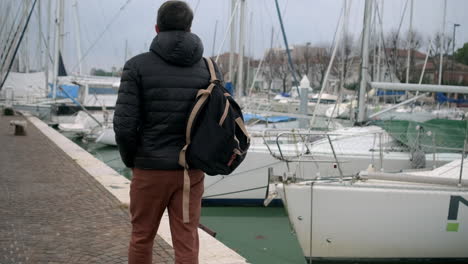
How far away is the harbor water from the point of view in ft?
25.5

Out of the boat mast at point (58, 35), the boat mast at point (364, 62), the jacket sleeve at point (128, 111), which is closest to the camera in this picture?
the jacket sleeve at point (128, 111)

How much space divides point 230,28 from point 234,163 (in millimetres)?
14596

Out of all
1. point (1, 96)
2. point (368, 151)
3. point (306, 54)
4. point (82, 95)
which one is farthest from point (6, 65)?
point (306, 54)

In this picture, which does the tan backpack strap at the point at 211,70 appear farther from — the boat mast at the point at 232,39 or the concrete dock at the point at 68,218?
the boat mast at the point at 232,39

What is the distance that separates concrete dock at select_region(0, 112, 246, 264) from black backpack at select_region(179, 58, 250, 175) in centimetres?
187

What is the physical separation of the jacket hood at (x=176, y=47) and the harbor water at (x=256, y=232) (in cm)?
460

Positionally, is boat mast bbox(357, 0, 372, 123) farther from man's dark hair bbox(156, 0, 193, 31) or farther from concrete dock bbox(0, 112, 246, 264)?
man's dark hair bbox(156, 0, 193, 31)

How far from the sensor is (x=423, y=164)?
9555mm

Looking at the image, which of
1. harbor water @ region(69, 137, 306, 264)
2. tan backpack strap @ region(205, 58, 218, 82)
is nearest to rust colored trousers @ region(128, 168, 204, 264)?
tan backpack strap @ region(205, 58, 218, 82)

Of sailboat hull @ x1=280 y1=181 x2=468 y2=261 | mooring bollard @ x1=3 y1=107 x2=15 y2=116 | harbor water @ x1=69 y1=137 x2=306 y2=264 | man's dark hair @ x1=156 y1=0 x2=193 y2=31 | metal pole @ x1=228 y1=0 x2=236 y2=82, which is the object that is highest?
metal pole @ x1=228 y1=0 x2=236 y2=82

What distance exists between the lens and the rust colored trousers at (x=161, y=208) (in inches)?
111

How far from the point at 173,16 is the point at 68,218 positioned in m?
3.68

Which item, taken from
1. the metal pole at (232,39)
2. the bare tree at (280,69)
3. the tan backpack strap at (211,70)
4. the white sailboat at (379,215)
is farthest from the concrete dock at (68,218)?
the bare tree at (280,69)

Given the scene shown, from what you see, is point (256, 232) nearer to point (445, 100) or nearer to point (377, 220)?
point (377, 220)
